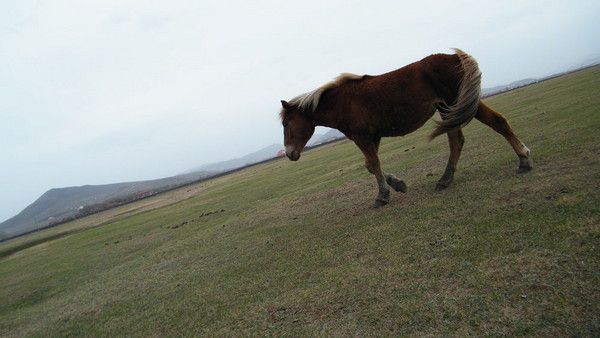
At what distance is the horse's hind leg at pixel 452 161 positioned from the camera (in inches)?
288

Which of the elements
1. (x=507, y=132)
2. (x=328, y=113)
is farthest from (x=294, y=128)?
(x=507, y=132)

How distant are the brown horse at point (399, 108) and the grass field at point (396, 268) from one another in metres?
0.69

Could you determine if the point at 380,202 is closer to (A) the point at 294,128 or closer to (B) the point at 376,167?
(B) the point at 376,167

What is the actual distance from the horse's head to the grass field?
1.52m

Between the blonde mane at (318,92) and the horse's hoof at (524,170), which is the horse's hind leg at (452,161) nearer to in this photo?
the horse's hoof at (524,170)

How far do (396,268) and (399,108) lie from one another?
138 inches

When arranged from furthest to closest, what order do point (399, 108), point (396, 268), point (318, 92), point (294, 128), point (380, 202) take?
point (294, 128) < point (318, 92) < point (380, 202) < point (399, 108) < point (396, 268)

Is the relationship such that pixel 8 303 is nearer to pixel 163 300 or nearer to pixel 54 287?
pixel 54 287

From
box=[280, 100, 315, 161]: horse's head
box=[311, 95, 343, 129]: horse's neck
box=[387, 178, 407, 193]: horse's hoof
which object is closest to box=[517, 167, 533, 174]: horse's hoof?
box=[387, 178, 407, 193]: horse's hoof

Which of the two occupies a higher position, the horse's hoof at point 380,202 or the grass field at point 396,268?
the horse's hoof at point 380,202

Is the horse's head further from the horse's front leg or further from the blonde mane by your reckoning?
the horse's front leg

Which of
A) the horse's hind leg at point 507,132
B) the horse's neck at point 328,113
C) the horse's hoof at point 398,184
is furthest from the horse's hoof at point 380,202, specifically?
the horse's hind leg at point 507,132

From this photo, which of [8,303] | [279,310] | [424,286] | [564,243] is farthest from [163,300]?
[8,303]

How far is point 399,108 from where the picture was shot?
7.30 m
